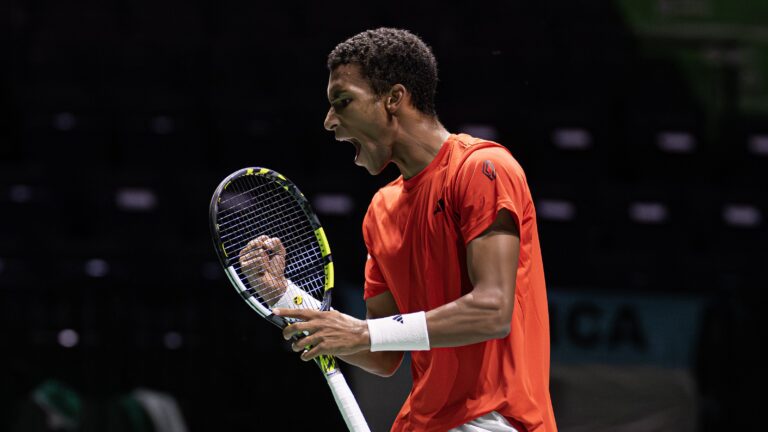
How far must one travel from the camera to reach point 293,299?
2.44m

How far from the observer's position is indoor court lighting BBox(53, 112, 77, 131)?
5926mm

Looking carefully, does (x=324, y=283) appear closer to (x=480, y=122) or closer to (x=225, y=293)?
(x=225, y=293)

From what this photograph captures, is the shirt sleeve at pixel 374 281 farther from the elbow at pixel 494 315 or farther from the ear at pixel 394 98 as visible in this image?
the elbow at pixel 494 315

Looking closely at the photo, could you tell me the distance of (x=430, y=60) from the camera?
228 cm

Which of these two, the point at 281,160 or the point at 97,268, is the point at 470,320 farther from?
the point at 281,160

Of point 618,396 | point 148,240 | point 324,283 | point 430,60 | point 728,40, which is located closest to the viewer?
point 430,60

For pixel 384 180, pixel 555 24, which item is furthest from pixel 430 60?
pixel 555 24

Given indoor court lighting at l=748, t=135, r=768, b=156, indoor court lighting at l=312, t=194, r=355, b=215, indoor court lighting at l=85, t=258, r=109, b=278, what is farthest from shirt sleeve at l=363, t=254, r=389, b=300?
indoor court lighting at l=748, t=135, r=768, b=156

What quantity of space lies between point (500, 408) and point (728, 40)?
4.85 meters

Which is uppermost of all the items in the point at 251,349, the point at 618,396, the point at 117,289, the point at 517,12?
the point at 517,12

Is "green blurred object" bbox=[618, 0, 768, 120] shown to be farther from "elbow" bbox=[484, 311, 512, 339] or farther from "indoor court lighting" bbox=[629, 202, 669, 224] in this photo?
"elbow" bbox=[484, 311, 512, 339]

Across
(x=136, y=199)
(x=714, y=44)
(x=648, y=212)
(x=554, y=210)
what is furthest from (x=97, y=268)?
(x=714, y=44)

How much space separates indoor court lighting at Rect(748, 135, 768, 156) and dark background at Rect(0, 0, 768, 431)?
0.03 m

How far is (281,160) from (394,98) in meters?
3.60
